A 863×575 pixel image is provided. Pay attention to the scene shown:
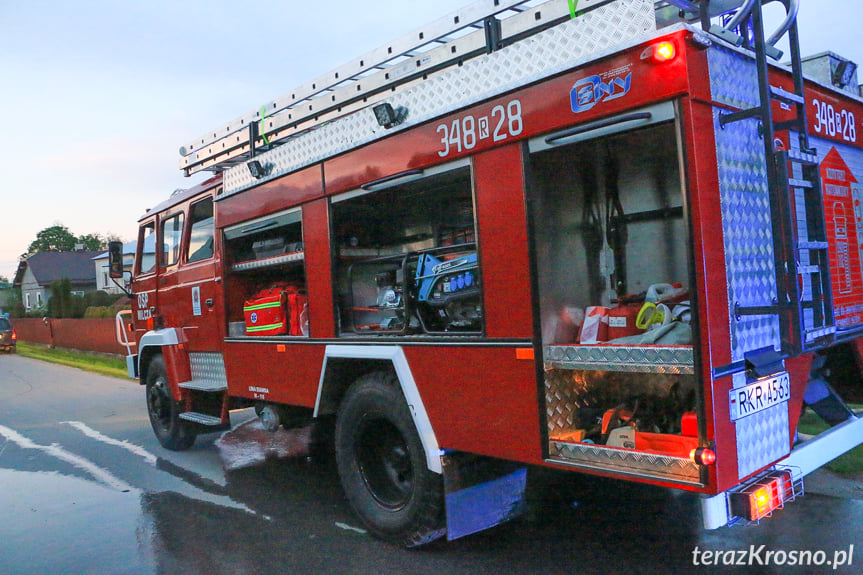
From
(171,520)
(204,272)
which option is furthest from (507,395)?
(204,272)

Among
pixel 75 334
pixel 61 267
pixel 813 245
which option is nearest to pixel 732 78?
pixel 813 245

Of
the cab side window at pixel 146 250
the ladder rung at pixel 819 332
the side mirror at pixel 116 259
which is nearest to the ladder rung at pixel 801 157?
the ladder rung at pixel 819 332

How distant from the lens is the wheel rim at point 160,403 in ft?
24.8

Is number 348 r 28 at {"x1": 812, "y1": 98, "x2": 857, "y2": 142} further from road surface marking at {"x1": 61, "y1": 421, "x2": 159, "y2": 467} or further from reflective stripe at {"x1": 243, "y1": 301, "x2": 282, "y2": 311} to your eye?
road surface marking at {"x1": 61, "y1": 421, "x2": 159, "y2": 467}

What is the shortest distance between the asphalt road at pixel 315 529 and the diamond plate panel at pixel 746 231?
4.76 ft

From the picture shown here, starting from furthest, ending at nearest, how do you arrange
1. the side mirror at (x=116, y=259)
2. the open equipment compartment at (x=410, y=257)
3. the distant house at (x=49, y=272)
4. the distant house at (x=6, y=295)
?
the distant house at (x=49, y=272) < the distant house at (x=6, y=295) < the side mirror at (x=116, y=259) < the open equipment compartment at (x=410, y=257)

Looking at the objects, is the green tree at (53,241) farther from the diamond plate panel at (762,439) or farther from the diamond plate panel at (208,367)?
the diamond plate panel at (762,439)

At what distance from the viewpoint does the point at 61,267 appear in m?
65.3

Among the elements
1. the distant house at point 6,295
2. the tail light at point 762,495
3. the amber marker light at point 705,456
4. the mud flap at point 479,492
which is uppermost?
the distant house at point 6,295

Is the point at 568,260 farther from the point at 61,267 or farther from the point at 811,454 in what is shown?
the point at 61,267

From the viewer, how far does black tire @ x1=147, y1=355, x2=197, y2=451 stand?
295 inches

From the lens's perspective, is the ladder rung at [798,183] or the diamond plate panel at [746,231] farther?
the ladder rung at [798,183]

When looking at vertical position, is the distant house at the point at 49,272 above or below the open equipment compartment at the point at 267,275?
above

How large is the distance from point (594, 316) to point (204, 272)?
424 centimetres
